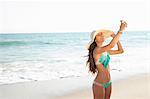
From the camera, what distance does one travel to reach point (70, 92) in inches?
74.9

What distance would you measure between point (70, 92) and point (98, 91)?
17cm

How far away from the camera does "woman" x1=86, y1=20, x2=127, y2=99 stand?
72.3 inches

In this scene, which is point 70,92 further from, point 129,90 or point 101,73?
point 129,90

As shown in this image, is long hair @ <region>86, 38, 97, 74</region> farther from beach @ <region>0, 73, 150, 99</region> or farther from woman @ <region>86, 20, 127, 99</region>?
beach @ <region>0, 73, 150, 99</region>

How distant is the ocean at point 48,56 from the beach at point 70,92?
0.12 ft

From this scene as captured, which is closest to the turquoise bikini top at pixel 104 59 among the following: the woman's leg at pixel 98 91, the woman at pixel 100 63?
the woman at pixel 100 63

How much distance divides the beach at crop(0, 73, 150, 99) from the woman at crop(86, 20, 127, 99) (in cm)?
7

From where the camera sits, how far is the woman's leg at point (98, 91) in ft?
6.08
